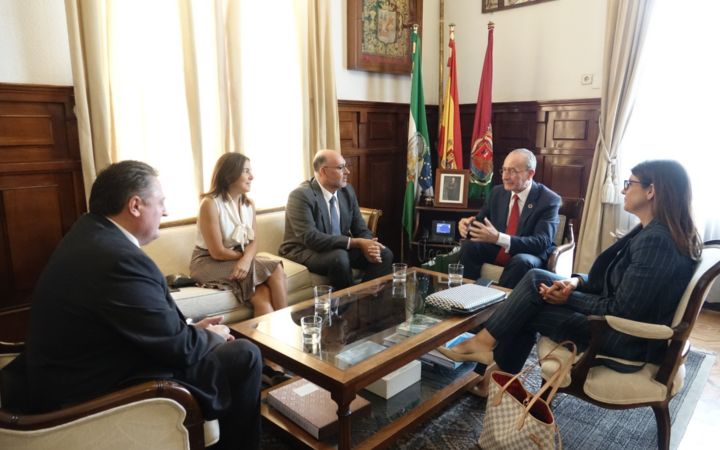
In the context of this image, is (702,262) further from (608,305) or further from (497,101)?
(497,101)

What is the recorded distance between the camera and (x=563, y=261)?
9.12ft

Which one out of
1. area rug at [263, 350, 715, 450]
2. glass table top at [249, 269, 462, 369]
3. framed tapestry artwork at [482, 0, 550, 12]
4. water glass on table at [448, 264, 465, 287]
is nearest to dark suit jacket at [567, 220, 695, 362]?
area rug at [263, 350, 715, 450]

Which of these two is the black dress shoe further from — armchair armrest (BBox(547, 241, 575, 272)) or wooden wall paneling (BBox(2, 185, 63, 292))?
armchair armrest (BBox(547, 241, 575, 272))

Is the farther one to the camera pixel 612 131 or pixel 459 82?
pixel 459 82

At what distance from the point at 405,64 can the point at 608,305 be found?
3.11 metres

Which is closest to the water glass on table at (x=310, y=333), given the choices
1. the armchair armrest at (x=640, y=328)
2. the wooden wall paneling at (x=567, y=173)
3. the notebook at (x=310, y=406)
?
the notebook at (x=310, y=406)

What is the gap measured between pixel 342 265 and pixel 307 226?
343 mm

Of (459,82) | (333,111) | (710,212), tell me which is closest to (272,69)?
(333,111)

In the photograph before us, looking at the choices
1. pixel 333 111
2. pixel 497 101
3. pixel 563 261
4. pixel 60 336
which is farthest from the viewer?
pixel 497 101

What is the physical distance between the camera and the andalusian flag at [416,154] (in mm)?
4118

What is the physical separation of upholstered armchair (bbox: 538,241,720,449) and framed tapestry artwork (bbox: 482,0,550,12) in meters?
2.98

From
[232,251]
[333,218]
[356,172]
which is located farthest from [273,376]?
[356,172]

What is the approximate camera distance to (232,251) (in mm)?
2648

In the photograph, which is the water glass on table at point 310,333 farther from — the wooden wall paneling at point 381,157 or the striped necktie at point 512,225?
the wooden wall paneling at point 381,157
